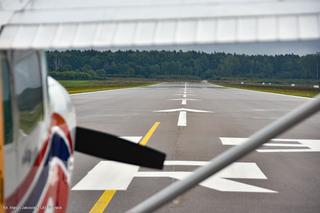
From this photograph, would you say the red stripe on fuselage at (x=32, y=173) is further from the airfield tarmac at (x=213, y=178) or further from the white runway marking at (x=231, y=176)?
the white runway marking at (x=231, y=176)

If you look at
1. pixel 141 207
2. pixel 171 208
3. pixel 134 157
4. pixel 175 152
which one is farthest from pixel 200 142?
pixel 141 207

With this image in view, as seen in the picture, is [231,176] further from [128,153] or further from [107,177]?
[128,153]

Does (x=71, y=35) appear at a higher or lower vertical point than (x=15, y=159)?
higher

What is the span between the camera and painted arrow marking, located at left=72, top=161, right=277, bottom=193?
22.1 feet

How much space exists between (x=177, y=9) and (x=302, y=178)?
6150mm

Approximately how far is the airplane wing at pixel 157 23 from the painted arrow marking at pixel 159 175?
4.56m

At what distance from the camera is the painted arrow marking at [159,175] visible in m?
6.75

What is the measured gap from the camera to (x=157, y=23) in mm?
1926

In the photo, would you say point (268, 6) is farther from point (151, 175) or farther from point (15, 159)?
point (151, 175)

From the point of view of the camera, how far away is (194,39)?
1882 mm

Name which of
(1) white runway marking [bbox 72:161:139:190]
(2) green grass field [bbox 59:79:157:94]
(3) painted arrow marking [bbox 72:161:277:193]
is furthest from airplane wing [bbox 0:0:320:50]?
(2) green grass field [bbox 59:79:157:94]

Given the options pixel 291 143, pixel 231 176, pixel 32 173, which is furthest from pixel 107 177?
pixel 291 143

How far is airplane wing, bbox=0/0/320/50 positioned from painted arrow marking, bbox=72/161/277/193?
15.0 ft

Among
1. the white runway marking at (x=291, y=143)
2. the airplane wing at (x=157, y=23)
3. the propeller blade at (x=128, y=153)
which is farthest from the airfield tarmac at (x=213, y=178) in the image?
the airplane wing at (x=157, y=23)
